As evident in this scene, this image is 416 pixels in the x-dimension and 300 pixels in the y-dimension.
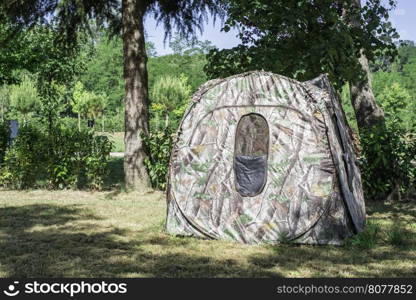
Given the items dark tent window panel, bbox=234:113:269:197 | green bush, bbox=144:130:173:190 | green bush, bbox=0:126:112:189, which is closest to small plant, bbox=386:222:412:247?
dark tent window panel, bbox=234:113:269:197

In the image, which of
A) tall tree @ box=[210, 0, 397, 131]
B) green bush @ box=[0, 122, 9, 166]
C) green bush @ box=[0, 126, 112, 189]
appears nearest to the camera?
tall tree @ box=[210, 0, 397, 131]

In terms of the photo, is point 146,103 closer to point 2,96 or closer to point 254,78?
point 254,78

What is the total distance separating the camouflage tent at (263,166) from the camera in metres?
6.88

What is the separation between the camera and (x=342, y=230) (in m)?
6.89

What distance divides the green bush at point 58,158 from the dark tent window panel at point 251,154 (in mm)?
6031

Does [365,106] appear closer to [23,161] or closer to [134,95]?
[134,95]

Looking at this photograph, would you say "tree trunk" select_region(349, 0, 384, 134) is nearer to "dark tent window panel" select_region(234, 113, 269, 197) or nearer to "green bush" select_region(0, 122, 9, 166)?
"dark tent window panel" select_region(234, 113, 269, 197)

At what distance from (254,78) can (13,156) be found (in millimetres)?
7809

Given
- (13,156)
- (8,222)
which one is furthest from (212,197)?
(13,156)

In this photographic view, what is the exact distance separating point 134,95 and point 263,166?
19.7 feet

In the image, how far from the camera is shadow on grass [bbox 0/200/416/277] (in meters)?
5.55

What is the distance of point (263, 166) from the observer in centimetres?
715

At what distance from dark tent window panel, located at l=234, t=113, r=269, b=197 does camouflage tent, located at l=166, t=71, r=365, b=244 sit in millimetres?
14

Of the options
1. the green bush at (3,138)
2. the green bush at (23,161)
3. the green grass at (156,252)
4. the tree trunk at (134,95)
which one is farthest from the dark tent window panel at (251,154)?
the green bush at (3,138)
